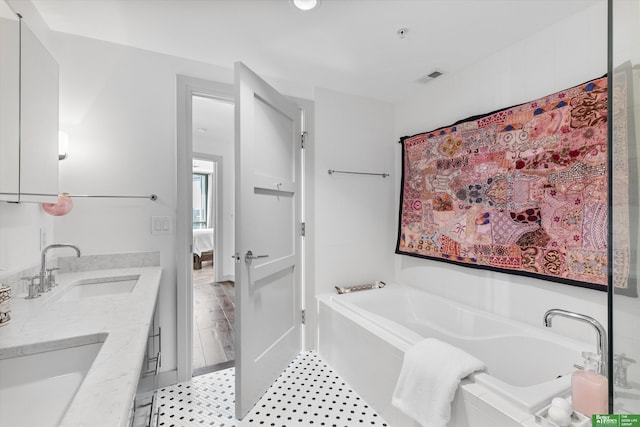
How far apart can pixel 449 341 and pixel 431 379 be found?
3.05 feet

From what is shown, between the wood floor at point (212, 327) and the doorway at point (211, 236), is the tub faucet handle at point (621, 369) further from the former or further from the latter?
the wood floor at point (212, 327)

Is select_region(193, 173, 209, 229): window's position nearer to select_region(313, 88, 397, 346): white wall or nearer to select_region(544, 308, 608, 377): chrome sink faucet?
select_region(313, 88, 397, 346): white wall

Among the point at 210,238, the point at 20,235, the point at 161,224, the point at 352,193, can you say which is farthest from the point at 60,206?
the point at 210,238

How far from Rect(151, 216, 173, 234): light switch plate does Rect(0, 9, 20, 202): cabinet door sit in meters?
0.93

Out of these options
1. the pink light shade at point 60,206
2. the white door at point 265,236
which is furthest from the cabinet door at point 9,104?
the white door at point 265,236

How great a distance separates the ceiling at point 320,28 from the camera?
1.54 m

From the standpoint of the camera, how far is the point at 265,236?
196 cm

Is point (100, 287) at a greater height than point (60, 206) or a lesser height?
lesser

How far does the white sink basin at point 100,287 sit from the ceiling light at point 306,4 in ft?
5.89

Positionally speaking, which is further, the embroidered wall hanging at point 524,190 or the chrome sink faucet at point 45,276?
the embroidered wall hanging at point 524,190

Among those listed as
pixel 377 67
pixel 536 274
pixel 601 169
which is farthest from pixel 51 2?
pixel 536 274

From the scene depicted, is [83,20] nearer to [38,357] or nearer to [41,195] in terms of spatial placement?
[41,195]

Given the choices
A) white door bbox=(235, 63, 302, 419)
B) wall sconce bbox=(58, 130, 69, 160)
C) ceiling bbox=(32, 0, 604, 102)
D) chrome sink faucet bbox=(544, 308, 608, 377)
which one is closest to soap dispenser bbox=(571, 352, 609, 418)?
chrome sink faucet bbox=(544, 308, 608, 377)

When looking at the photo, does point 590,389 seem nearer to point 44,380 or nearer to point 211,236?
point 44,380
